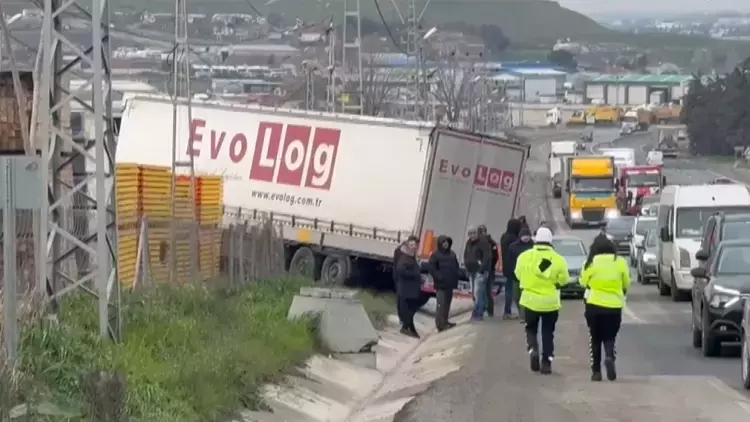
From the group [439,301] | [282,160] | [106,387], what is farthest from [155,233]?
[106,387]

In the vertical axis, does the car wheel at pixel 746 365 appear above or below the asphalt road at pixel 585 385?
above

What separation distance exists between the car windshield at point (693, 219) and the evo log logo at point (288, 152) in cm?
768

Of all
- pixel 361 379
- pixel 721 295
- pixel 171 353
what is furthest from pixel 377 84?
pixel 171 353

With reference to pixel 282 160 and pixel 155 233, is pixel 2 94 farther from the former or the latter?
pixel 282 160

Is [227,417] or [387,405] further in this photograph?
[387,405]

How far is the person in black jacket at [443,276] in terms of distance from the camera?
94.6 feet

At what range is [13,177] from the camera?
12172mm

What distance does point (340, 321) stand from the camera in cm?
2270

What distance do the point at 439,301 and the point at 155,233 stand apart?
16.6 feet

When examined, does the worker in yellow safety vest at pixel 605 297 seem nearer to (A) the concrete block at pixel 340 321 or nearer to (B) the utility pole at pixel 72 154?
(A) the concrete block at pixel 340 321

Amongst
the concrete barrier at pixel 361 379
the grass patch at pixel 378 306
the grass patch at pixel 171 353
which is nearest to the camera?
the grass patch at pixel 171 353

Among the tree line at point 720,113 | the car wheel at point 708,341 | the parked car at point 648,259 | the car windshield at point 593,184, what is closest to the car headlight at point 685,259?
the parked car at point 648,259

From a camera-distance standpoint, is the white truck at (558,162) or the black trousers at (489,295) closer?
the black trousers at (489,295)

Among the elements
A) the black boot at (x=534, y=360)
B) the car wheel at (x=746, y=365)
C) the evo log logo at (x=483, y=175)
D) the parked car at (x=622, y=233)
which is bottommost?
the parked car at (x=622, y=233)
